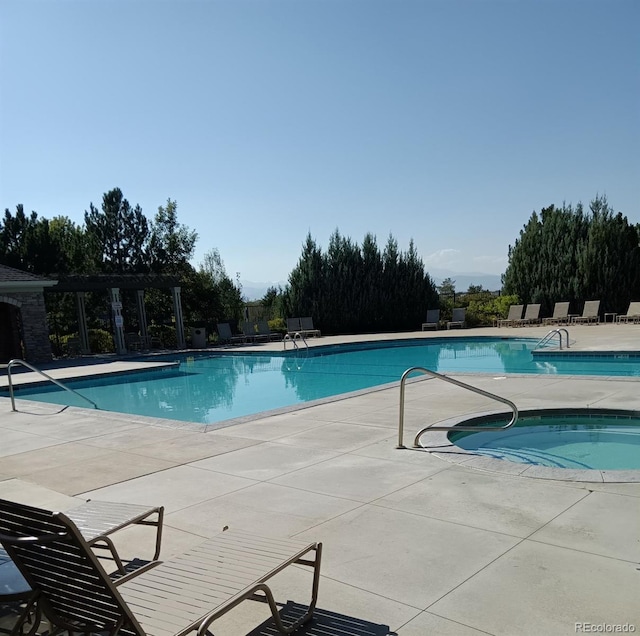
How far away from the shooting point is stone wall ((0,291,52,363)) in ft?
65.4

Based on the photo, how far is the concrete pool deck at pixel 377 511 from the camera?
9.74 feet

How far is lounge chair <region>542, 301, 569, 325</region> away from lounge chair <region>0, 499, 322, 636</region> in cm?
2302

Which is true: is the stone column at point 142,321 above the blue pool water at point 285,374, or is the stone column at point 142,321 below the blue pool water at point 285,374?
above

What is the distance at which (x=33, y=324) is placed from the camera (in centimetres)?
2022

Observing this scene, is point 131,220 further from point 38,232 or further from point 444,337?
point 444,337

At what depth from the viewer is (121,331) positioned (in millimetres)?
21672

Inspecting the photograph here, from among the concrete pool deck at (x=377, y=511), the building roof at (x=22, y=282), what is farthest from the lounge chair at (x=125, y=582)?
the building roof at (x=22, y=282)

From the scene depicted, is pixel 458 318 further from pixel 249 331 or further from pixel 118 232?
pixel 118 232

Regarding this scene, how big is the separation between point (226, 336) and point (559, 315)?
1351 cm

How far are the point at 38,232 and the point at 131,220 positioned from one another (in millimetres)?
5766

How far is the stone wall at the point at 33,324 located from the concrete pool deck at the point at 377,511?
41.9ft

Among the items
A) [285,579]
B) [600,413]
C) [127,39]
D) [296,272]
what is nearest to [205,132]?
[127,39]

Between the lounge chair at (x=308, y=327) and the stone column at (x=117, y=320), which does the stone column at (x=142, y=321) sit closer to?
the stone column at (x=117, y=320)

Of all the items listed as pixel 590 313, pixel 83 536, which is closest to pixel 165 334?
pixel 590 313
